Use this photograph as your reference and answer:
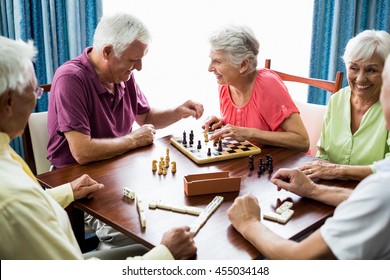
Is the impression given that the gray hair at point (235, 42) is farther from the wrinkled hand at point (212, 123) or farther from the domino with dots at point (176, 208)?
the domino with dots at point (176, 208)

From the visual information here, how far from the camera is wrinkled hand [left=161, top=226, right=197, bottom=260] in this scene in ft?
4.47

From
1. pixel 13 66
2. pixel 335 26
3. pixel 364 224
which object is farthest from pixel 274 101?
pixel 335 26

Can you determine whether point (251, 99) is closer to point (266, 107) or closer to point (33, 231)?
point (266, 107)

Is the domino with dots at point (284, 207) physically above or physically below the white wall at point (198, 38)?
below

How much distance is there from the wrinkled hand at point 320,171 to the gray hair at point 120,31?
3.49 feet

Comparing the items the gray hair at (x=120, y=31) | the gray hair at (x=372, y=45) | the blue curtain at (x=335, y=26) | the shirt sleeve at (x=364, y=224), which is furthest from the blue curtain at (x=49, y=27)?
the shirt sleeve at (x=364, y=224)

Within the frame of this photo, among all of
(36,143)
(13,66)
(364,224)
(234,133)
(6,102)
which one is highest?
(13,66)

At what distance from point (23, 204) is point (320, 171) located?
127cm

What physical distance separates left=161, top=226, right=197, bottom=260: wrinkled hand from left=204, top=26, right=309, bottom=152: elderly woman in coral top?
95 cm

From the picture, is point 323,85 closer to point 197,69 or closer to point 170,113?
point 170,113

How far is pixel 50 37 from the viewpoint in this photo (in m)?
2.91

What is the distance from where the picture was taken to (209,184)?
1.75 meters

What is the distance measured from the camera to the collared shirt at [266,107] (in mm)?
2426

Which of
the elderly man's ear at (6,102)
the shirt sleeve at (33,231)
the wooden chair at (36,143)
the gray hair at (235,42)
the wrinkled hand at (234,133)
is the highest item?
the gray hair at (235,42)
